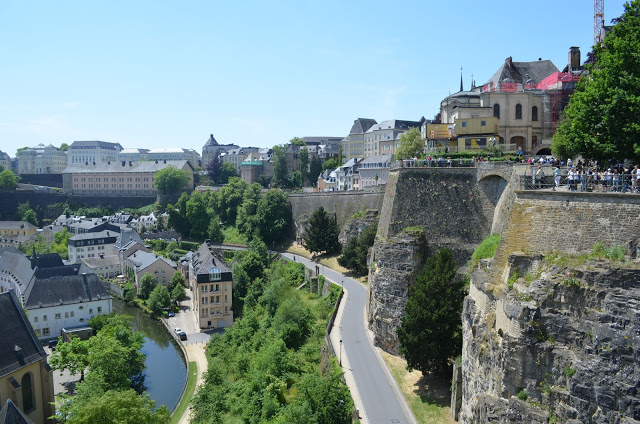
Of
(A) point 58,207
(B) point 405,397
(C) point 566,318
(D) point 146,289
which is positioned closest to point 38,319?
(D) point 146,289

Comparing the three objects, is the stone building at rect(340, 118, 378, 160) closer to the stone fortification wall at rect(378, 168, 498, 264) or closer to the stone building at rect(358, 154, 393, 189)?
the stone building at rect(358, 154, 393, 189)

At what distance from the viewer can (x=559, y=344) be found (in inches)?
591

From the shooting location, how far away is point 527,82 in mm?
42625

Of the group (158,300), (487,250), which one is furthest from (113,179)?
(487,250)

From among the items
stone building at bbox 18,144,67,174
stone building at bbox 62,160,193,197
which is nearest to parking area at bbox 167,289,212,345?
stone building at bbox 62,160,193,197

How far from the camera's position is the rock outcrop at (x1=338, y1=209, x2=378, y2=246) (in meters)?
46.4

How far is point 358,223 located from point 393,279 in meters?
18.0

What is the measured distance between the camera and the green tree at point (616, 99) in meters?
18.9

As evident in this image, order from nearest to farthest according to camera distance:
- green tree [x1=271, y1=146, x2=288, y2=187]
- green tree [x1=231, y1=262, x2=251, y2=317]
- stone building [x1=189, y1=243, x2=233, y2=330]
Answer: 1. stone building [x1=189, y1=243, x2=233, y2=330]
2. green tree [x1=231, y1=262, x2=251, y2=317]
3. green tree [x1=271, y1=146, x2=288, y2=187]

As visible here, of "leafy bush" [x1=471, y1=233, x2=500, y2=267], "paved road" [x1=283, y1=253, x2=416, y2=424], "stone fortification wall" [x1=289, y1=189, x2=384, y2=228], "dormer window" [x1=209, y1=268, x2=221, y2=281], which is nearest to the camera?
"leafy bush" [x1=471, y1=233, x2=500, y2=267]

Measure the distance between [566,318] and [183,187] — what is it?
3648 inches

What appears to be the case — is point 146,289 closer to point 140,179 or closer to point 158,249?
point 158,249

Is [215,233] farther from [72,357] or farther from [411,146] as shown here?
[72,357]

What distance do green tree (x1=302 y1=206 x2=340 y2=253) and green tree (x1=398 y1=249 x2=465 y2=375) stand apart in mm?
25927
